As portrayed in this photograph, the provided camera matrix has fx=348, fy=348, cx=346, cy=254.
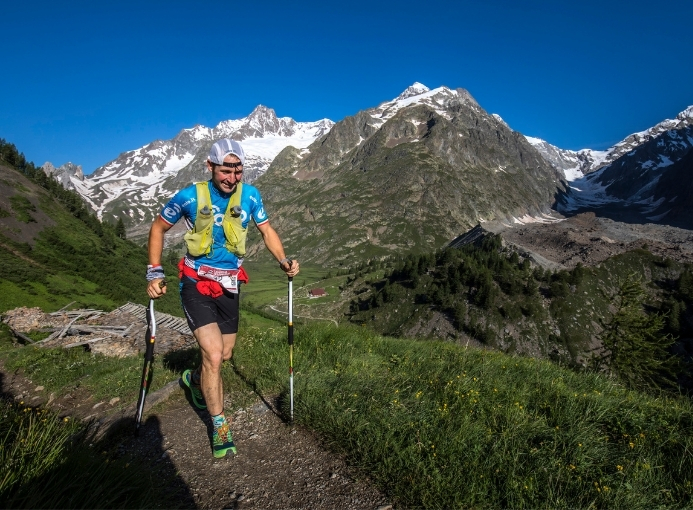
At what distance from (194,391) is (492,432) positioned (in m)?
5.49

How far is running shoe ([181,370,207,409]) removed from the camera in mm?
6859

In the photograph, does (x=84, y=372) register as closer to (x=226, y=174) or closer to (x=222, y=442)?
(x=222, y=442)

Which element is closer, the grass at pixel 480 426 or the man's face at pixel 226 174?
the grass at pixel 480 426

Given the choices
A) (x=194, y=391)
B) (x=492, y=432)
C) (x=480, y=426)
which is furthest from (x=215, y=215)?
(x=492, y=432)

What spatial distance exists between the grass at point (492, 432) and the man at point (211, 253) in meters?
1.64

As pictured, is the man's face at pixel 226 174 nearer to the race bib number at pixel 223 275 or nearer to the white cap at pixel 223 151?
the white cap at pixel 223 151

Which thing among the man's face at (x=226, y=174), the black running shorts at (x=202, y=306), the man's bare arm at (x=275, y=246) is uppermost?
the man's face at (x=226, y=174)

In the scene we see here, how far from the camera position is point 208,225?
5.62 metres

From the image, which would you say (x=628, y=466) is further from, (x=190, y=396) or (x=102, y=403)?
(x=102, y=403)

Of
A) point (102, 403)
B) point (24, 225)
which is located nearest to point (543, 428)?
point (102, 403)

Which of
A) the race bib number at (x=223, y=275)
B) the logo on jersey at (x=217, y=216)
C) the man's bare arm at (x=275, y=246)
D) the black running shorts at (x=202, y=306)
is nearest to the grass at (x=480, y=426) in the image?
the black running shorts at (x=202, y=306)

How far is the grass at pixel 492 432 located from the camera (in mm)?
4074

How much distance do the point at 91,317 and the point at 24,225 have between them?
46670mm

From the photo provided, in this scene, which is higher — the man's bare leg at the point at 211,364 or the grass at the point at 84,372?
the man's bare leg at the point at 211,364
